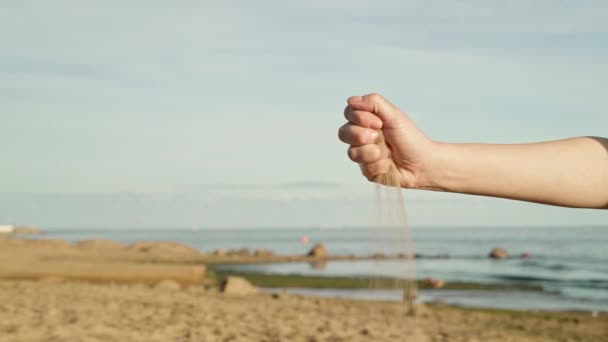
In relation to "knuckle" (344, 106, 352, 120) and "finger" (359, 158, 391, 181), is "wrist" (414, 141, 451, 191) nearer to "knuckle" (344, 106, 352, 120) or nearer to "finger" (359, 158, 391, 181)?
"finger" (359, 158, 391, 181)

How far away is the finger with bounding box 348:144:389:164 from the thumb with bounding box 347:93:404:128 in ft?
0.35

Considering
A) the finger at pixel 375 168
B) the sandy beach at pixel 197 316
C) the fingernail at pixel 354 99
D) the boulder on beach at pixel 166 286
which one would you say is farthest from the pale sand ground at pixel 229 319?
the fingernail at pixel 354 99

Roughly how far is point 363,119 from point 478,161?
517mm

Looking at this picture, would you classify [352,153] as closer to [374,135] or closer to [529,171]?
[374,135]

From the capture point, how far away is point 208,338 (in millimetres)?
8305

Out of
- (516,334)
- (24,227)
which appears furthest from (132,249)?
(24,227)

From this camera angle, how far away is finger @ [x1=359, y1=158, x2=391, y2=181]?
2275mm

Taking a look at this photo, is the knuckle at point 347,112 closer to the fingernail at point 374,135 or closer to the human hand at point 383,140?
the human hand at point 383,140

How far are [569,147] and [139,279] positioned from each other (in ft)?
52.8

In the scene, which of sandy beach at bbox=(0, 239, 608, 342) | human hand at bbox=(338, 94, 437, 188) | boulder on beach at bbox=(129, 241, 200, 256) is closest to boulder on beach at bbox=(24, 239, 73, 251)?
boulder on beach at bbox=(129, 241, 200, 256)

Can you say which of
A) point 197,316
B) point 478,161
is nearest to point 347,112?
point 478,161

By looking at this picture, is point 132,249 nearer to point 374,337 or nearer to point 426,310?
point 426,310

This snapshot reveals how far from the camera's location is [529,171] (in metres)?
2.46

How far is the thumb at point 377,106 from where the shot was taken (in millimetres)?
2209
